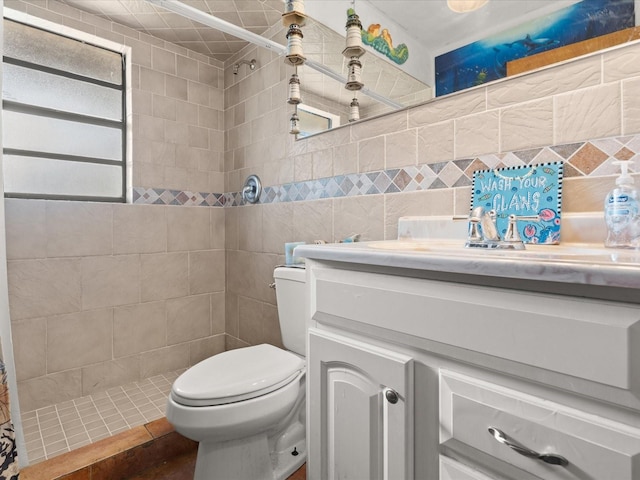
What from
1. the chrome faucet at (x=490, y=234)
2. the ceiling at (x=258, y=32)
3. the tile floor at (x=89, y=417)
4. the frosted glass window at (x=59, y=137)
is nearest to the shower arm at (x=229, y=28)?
the ceiling at (x=258, y=32)

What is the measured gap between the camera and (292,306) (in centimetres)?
151

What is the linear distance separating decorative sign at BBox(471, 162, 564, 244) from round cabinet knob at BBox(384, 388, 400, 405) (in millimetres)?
619

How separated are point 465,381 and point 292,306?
97cm

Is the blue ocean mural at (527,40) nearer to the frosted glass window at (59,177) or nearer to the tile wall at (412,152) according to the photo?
the tile wall at (412,152)

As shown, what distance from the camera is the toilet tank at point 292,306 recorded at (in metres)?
1.47

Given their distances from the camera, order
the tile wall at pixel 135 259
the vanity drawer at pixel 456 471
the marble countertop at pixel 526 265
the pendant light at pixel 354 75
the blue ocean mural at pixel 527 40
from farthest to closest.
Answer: the tile wall at pixel 135 259 → the pendant light at pixel 354 75 → the blue ocean mural at pixel 527 40 → the vanity drawer at pixel 456 471 → the marble countertop at pixel 526 265

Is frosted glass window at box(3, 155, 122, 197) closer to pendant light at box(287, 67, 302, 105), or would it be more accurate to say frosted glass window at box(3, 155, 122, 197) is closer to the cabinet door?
pendant light at box(287, 67, 302, 105)

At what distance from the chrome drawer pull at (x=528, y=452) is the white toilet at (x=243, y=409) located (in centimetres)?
79

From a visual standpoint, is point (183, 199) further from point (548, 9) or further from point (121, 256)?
point (548, 9)

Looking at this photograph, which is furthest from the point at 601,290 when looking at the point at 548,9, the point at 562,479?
the point at 548,9

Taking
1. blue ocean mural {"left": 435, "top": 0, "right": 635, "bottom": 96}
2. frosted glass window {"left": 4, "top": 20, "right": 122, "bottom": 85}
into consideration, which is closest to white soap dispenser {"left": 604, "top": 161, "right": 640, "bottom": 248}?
blue ocean mural {"left": 435, "top": 0, "right": 635, "bottom": 96}

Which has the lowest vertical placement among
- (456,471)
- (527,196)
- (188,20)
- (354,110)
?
(456,471)

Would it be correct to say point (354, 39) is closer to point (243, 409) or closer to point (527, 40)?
point (527, 40)

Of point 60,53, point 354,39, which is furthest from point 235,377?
point 60,53
